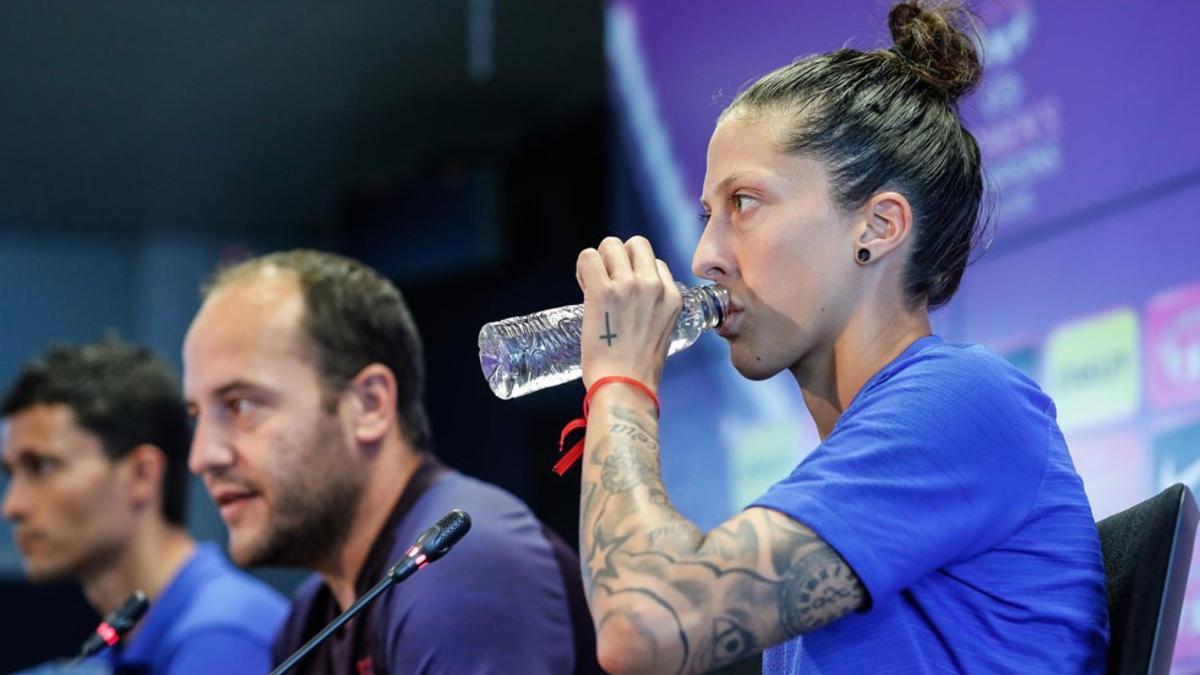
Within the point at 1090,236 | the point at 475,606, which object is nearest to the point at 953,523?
the point at 475,606

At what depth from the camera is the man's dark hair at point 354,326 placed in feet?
7.63

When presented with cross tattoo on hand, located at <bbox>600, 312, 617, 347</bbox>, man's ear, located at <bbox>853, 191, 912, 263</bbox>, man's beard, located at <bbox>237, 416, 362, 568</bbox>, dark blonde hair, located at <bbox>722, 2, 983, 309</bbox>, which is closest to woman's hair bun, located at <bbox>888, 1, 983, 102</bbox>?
dark blonde hair, located at <bbox>722, 2, 983, 309</bbox>

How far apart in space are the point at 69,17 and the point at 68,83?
56 cm

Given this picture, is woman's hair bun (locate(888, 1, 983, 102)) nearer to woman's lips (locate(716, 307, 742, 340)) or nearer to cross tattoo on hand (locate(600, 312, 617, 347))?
woman's lips (locate(716, 307, 742, 340))

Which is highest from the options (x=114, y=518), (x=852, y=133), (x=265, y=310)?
(x=852, y=133)

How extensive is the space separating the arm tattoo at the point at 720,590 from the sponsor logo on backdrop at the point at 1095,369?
1.39 metres

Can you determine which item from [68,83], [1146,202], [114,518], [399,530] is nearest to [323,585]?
[399,530]

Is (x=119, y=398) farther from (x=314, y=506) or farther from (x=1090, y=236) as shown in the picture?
(x=1090, y=236)

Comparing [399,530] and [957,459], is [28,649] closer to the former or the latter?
[399,530]

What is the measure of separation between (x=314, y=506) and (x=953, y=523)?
3.92 ft

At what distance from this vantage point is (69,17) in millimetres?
5039

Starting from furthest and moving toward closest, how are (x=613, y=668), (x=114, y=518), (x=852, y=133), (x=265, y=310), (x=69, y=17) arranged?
(x=69, y=17) < (x=114, y=518) < (x=265, y=310) < (x=852, y=133) < (x=613, y=668)

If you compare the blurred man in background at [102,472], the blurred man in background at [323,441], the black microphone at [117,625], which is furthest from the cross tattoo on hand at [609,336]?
the blurred man in background at [102,472]

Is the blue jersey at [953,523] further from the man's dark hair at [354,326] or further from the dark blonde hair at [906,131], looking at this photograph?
the man's dark hair at [354,326]
